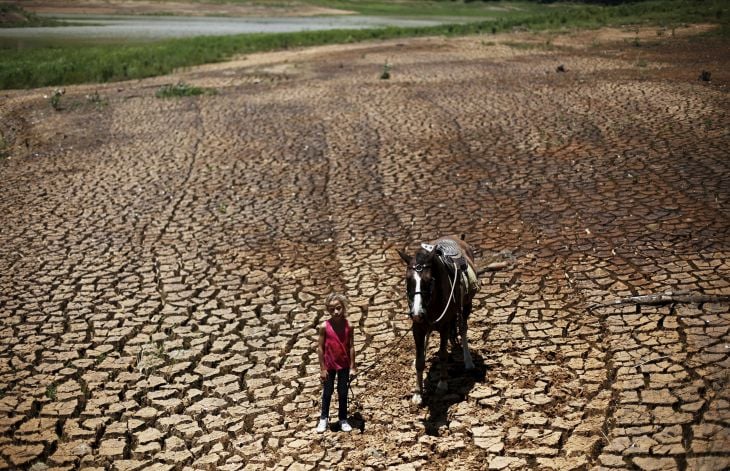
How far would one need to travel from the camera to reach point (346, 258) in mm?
11062

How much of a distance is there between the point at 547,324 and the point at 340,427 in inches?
124

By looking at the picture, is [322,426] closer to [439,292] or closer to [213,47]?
[439,292]

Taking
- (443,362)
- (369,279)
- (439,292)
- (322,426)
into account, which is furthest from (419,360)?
(369,279)

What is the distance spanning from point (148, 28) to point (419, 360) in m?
60.8

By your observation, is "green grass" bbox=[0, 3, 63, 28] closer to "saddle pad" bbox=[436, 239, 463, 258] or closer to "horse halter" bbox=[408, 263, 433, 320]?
"saddle pad" bbox=[436, 239, 463, 258]

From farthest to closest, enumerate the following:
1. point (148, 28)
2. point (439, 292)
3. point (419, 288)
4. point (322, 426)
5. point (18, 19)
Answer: point (18, 19) < point (148, 28) < point (322, 426) < point (439, 292) < point (419, 288)

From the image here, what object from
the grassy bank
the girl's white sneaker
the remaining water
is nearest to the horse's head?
the girl's white sneaker

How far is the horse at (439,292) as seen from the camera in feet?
20.8

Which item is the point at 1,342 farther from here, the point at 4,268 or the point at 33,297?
the point at 4,268

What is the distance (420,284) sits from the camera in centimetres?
632

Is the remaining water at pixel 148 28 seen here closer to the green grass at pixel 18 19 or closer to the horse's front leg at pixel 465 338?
the green grass at pixel 18 19

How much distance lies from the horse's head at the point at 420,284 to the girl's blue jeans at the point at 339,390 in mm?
937

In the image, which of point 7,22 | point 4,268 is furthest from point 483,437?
point 7,22

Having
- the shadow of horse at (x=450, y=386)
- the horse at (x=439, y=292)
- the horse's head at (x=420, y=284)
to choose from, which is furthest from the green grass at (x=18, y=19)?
the horse's head at (x=420, y=284)
